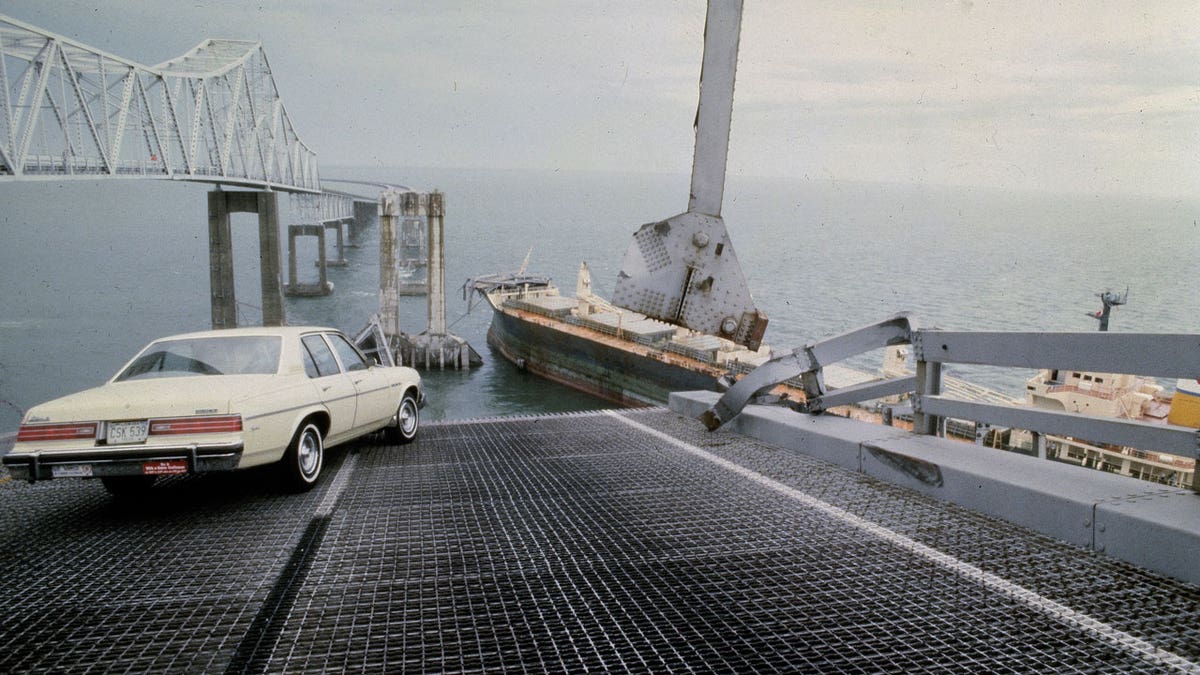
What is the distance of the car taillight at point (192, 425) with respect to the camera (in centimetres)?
514

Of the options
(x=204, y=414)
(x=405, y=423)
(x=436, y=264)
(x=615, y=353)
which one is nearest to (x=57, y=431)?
(x=204, y=414)

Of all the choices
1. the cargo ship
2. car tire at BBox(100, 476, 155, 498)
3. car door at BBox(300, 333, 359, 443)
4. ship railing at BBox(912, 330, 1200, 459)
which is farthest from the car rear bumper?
the cargo ship

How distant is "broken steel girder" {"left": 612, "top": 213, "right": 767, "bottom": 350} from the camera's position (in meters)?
7.01

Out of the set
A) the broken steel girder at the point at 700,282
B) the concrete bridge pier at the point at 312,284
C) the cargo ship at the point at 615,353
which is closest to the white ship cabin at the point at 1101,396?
the cargo ship at the point at 615,353

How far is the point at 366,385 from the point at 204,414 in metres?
2.03

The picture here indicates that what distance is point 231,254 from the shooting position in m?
56.0

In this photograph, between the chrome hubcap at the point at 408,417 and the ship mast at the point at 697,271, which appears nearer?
the ship mast at the point at 697,271

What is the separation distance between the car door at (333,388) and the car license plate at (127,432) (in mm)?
1322

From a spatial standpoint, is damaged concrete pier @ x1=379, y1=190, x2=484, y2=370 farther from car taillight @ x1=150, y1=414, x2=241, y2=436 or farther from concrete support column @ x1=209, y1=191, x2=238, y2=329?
car taillight @ x1=150, y1=414, x2=241, y2=436

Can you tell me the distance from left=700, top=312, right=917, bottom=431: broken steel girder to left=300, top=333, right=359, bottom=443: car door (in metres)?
3.24

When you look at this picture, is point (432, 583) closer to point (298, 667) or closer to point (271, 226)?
point (298, 667)

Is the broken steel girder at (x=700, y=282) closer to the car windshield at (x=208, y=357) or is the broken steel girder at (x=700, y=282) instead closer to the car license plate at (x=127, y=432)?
the car windshield at (x=208, y=357)

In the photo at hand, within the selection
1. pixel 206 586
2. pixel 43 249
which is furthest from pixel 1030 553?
pixel 43 249

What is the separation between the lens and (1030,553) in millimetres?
4219
